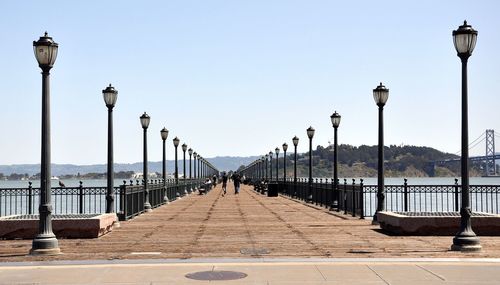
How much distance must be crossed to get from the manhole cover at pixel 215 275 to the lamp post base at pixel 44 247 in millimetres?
4542

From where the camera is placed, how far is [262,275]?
1178 centimetres

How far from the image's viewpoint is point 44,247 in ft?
49.9

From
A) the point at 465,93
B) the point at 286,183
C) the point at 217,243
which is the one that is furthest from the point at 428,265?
the point at 286,183

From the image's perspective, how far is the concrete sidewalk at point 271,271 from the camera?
443 inches

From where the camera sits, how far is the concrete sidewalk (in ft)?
36.9

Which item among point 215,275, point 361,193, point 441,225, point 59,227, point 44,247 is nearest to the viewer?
point 215,275

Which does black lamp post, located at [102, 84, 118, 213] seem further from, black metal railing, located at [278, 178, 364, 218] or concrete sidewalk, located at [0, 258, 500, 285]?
concrete sidewalk, located at [0, 258, 500, 285]

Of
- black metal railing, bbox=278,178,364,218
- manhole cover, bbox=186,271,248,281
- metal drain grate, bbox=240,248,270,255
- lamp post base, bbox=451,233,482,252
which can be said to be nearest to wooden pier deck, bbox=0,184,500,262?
metal drain grate, bbox=240,248,270,255

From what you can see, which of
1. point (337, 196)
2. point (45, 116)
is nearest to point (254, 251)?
point (45, 116)

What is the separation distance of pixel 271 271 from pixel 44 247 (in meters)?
5.69

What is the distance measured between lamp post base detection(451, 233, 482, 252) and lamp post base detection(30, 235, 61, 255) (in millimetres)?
8750

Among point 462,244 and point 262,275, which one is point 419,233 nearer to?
point 462,244

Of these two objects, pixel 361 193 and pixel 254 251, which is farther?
pixel 361 193

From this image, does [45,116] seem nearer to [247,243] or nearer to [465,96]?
[247,243]
